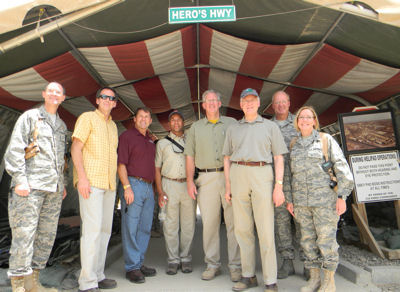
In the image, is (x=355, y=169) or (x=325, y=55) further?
(x=355, y=169)

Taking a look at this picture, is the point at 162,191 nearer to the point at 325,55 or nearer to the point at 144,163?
the point at 144,163

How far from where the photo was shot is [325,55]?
3.54 m

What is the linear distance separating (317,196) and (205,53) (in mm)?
2386

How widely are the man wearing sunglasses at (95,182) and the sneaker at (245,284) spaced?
124 centimetres

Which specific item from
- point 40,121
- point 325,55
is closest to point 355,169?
point 325,55

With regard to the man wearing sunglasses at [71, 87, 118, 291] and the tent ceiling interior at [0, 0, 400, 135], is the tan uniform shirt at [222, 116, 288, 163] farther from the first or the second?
the man wearing sunglasses at [71, 87, 118, 291]

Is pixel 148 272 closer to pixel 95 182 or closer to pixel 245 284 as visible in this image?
pixel 245 284

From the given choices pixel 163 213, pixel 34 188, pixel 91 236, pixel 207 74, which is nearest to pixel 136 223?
pixel 163 213

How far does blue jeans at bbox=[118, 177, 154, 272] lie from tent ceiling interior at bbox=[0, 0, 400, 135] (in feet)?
5.02

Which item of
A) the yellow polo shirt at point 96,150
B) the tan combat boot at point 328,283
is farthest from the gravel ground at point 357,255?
the yellow polo shirt at point 96,150

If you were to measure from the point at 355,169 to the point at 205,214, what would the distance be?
6.85 feet

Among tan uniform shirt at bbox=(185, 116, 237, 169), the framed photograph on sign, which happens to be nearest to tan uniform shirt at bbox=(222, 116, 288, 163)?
tan uniform shirt at bbox=(185, 116, 237, 169)

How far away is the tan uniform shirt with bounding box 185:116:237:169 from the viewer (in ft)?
11.0

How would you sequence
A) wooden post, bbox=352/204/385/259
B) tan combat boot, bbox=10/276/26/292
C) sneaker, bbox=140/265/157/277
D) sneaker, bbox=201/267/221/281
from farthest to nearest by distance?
wooden post, bbox=352/204/385/259
sneaker, bbox=140/265/157/277
sneaker, bbox=201/267/221/281
tan combat boot, bbox=10/276/26/292
